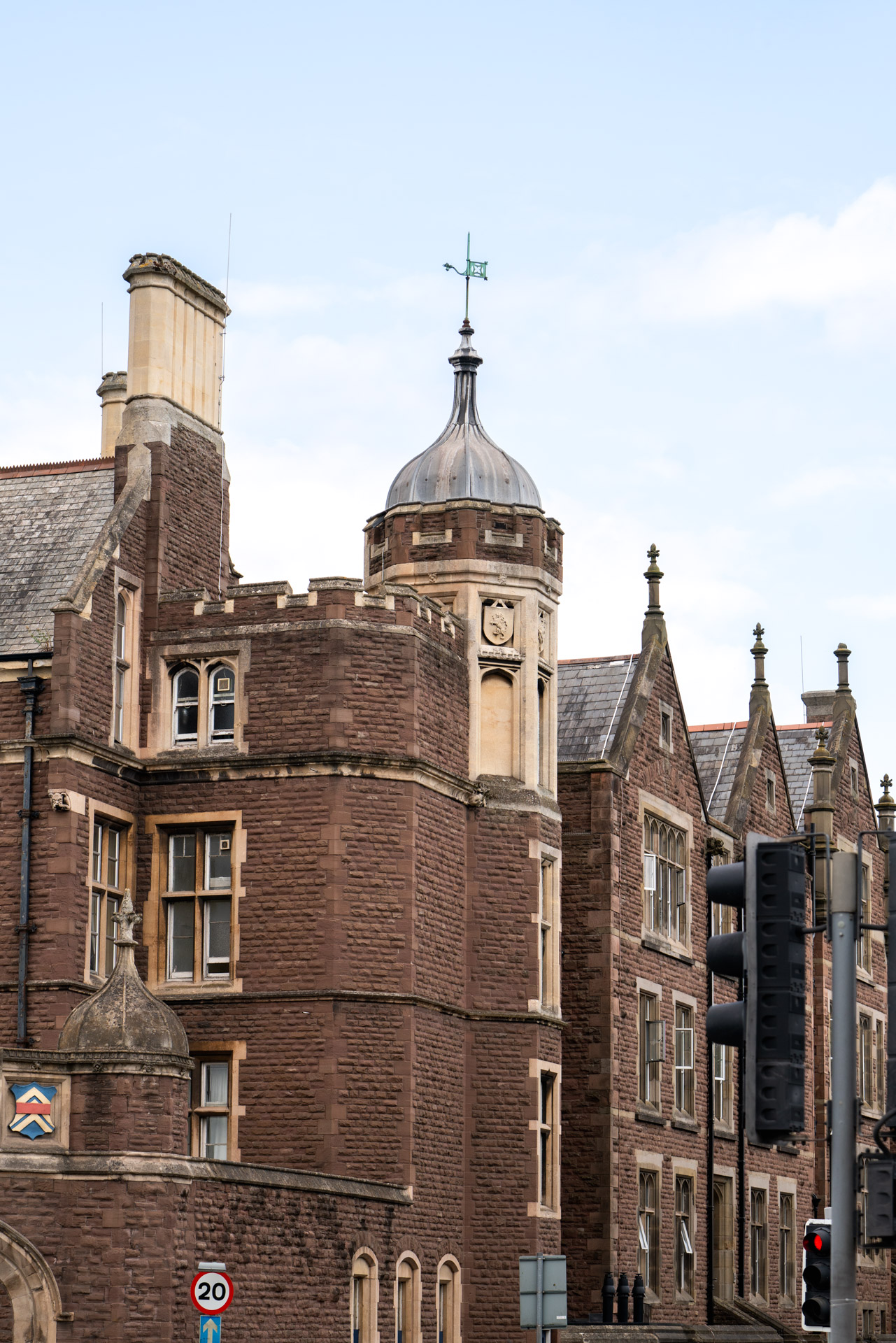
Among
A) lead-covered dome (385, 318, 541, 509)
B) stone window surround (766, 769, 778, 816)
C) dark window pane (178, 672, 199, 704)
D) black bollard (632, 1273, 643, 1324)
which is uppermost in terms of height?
lead-covered dome (385, 318, 541, 509)

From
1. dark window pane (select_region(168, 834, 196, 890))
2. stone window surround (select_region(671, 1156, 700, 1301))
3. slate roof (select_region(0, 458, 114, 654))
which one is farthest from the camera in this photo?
stone window surround (select_region(671, 1156, 700, 1301))

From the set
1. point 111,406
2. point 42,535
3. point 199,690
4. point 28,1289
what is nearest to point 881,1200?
point 28,1289

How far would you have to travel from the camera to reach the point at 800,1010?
10.5 meters

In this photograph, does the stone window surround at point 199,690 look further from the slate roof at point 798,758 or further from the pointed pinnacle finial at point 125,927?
the slate roof at point 798,758

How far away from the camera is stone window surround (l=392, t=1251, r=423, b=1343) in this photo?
30328 mm

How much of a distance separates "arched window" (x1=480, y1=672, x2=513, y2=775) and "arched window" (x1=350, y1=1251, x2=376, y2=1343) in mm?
8000

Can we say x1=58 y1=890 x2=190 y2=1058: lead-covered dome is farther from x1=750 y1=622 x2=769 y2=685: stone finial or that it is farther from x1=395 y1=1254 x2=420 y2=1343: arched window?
x1=750 y1=622 x2=769 y2=685: stone finial

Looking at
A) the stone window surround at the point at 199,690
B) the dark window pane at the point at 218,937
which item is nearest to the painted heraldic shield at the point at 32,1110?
the dark window pane at the point at 218,937

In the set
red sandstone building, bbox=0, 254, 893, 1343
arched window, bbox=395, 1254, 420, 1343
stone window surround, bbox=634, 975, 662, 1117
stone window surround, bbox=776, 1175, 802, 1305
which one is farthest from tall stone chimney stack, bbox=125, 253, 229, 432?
stone window surround, bbox=776, 1175, 802, 1305

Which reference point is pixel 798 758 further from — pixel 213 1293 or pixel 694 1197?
pixel 213 1293

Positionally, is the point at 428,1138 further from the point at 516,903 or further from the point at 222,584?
the point at 222,584

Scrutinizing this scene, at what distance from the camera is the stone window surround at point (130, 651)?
105 feet

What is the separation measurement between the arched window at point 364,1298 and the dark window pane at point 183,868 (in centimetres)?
587

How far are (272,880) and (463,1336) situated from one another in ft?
23.2
